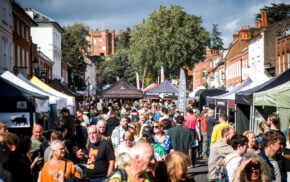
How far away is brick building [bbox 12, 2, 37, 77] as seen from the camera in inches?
1231

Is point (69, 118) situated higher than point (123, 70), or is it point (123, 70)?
point (123, 70)

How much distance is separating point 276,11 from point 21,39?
4045cm

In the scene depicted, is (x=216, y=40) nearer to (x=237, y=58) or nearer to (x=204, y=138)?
(x=237, y=58)

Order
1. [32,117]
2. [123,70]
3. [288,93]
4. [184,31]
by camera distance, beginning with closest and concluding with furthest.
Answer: [288,93] → [32,117] → [184,31] → [123,70]

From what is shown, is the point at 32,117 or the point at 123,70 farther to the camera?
the point at 123,70

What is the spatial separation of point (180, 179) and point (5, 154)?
258cm

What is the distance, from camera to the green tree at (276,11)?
60.6 m

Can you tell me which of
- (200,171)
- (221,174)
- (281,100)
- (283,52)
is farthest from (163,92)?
(221,174)

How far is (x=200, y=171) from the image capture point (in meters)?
12.2

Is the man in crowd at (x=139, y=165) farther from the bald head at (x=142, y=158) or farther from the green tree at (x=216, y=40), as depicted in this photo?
the green tree at (x=216, y=40)

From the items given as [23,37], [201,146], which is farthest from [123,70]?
[201,146]

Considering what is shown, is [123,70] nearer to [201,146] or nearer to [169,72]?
[169,72]

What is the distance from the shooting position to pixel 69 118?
1206 cm

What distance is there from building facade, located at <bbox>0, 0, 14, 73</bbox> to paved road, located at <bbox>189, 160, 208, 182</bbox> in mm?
16661
